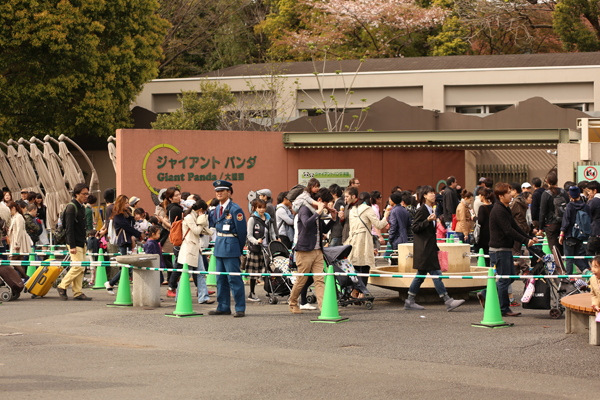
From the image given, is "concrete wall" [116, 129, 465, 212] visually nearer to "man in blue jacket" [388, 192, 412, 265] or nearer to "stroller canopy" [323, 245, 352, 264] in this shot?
"man in blue jacket" [388, 192, 412, 265]

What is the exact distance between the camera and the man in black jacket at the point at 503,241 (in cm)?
1093

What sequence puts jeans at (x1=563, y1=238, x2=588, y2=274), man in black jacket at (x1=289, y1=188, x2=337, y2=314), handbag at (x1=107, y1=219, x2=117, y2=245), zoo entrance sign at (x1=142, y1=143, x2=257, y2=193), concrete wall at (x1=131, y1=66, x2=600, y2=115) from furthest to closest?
concrete wall at (x1=131, y1=66, x2=600, y2=115)
zoo entrance sign at (x1=142, y1=143, x2=257, y2=193)
handbag at (x1=107, y1=219, x2=117, y2=245)
jeans at (x1=563, y1=238, x2=588, y2=274)
man in black jacket at (x1=289, y1=188, x2=337, y2=314)

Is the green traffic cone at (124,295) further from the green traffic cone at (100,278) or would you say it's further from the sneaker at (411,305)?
the sneaker at (411,305)

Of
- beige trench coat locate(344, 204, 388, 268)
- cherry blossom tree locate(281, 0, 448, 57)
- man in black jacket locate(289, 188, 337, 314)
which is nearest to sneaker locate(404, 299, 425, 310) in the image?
beige trench coat locate(344, 204, 388, 268)

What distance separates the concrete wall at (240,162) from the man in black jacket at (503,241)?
14542 millimetres

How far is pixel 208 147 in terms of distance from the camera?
81.1 feet

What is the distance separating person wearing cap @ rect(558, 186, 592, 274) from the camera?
13.5m

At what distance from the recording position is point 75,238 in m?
13.6

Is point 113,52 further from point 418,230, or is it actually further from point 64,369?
point 64,369

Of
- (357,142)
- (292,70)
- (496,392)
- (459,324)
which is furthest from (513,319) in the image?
(292,70)

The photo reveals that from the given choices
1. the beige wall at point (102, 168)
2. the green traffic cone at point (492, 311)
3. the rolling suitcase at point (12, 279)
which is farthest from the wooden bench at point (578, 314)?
the beige wall at point (102, 168)

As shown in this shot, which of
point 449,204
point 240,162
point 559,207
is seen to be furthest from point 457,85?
point 559,207

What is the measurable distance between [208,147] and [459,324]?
1546 cm

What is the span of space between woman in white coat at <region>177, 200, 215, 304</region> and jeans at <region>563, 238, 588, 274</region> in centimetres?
641
